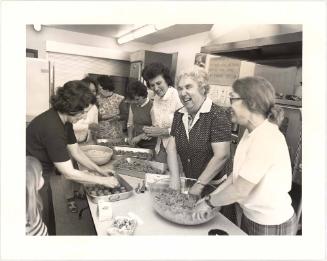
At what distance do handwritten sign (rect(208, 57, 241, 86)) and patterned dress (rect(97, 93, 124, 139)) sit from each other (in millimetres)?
283

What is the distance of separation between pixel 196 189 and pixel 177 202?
8cm

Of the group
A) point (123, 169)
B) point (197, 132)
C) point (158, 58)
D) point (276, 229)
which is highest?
point (158, 58)

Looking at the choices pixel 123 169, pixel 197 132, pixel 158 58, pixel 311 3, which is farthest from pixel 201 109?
pixel 311 3

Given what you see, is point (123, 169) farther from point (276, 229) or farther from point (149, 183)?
point (276, 229)

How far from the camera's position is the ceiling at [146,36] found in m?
0.70

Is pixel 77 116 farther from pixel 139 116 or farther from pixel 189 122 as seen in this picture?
pixel 189 122

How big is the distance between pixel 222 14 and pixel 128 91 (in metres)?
0.34

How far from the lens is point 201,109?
783 mm

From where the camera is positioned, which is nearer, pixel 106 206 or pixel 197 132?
pixel 106 206

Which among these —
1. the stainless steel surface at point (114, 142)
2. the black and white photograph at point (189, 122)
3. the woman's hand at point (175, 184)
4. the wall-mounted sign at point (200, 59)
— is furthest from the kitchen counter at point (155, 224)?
the wall-mounted sign at point (200, 59)

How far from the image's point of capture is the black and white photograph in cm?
69

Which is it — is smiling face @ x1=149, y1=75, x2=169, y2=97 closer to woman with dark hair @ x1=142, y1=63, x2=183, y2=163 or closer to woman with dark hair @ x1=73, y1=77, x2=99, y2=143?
woman with dark hair @ x1=142, y1=63, x2=183, y2=163

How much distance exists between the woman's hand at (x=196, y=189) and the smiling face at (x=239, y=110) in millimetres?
224

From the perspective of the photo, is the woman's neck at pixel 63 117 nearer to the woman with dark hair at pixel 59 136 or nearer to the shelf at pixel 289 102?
the woman with dark hair at pixel 59 136
